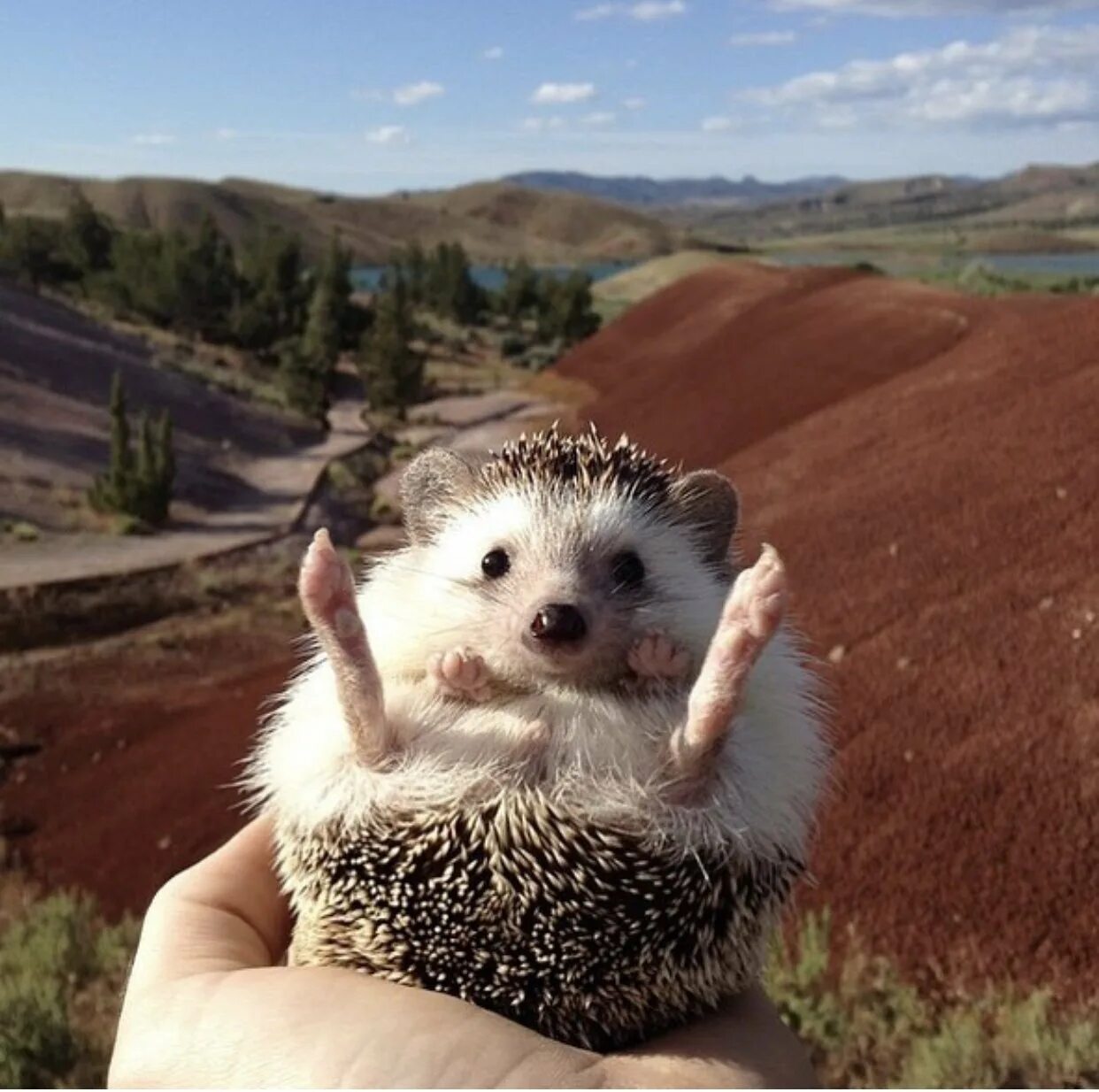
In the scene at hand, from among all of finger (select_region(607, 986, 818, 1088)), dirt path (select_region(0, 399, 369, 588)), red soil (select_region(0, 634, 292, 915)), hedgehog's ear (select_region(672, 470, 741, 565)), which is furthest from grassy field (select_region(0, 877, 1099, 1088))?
dirt path (select_region(0, 399, 369, 588))

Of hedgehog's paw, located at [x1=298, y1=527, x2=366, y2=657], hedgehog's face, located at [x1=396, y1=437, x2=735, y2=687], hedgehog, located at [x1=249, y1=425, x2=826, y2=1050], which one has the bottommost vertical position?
hedgehog, located at [x1=249, y1=425, x2=826, y2=1050]

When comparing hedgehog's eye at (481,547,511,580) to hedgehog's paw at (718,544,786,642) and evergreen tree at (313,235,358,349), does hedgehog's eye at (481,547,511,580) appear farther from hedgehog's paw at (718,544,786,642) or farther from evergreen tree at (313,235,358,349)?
evergreen tree at (313,235,358,349)

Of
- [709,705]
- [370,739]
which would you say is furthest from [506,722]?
[709,705]

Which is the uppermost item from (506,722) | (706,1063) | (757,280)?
(506,722)

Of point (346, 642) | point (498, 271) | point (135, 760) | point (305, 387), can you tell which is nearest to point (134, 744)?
point (135, 760)

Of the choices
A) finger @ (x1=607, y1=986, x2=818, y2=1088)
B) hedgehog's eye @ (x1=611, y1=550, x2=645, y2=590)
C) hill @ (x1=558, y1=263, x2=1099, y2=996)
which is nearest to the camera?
finger @ (x1=607, y1=986, x2=818, y2=1088)

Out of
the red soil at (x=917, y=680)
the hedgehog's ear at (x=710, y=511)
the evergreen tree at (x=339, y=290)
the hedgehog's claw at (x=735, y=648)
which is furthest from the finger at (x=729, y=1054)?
the evergreen tree at (x=339, y=290)

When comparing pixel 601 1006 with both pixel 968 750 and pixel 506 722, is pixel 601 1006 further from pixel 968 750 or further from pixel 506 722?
pixel 968 750
